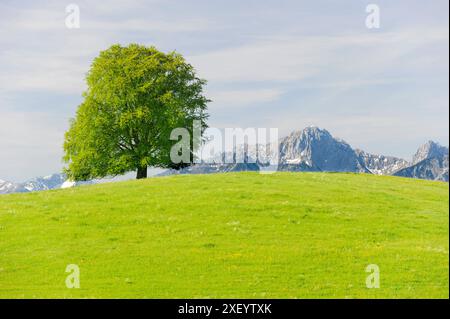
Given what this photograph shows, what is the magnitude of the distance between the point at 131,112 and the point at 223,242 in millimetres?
39161

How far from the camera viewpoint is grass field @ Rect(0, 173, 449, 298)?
2408 centimetres

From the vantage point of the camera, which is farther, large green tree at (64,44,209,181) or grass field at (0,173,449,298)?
large green tree at (64,44,209,181)

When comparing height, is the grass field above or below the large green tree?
below

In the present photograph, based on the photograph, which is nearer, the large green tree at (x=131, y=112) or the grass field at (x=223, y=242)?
the grass field at (x=223, y=242)

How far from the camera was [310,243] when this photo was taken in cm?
3077

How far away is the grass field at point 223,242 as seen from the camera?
24.1 meters

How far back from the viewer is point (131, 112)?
218 feet

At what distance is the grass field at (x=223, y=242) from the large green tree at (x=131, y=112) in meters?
16.9

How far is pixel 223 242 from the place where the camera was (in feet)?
100

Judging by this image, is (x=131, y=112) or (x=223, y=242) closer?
(x=223, y=242)

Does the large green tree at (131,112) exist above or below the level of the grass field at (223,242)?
above

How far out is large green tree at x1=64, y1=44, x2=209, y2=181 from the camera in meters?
65.8

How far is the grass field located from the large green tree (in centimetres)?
1692

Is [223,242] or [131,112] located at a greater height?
[131,112]
